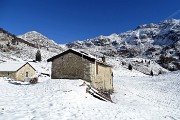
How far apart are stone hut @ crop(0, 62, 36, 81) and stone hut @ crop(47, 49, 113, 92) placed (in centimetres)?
3280

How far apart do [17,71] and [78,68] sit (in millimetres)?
37073

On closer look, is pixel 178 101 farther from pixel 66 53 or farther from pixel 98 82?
pixel 66 53

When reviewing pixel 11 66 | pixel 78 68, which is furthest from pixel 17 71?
pixel 78 68

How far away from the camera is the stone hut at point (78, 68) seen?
122 ft

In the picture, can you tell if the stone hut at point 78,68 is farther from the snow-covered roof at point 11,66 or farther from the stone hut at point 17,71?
the snow-covered roof at point 11,66

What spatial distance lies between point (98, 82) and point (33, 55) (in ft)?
396

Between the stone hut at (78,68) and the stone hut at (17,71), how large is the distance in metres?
32.8

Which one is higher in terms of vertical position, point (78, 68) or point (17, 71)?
point (17, 71)

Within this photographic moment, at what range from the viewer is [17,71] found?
228ft

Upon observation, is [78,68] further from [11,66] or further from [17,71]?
[11,66]

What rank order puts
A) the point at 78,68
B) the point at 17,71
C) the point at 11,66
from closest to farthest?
the point at 78,68, the point at 17,71, the point at 11,66

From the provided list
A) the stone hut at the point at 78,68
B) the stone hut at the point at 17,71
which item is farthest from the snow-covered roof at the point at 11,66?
the stone hut at the point at 78,68

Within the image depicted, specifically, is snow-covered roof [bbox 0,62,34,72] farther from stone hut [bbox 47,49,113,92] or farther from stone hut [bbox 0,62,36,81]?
stone hut [bbox 47,49,113,92]

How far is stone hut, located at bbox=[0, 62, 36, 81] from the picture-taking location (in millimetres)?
69250
